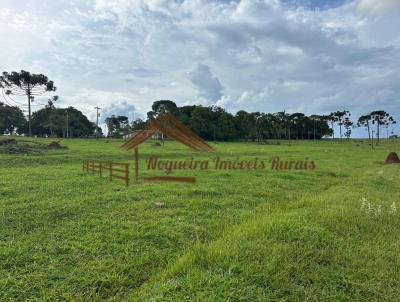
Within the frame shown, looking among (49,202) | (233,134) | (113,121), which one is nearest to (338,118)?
(233,134)

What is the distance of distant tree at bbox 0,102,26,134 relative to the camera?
72.1m

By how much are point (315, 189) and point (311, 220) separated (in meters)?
5.14

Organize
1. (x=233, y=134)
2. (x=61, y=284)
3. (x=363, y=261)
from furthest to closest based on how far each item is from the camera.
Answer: (x=233, y=134) → (x=363, y=261) → (x=61, y=284)

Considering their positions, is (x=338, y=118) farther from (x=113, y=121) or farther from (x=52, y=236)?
(x=52, y=236)

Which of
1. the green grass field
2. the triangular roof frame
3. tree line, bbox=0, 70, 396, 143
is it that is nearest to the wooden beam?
the green grass field

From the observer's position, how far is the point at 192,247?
16.8 ft

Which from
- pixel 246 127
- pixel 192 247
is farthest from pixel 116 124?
pixel 192 247

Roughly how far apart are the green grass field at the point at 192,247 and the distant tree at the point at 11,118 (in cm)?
7475

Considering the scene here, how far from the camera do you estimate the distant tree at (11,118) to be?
7206cm

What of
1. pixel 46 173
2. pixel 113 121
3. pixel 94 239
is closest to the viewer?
pixel 94 239

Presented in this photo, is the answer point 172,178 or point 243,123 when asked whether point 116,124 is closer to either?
point 243,123

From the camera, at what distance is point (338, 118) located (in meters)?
90.3

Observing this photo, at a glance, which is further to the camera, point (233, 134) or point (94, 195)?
point (233, 134)

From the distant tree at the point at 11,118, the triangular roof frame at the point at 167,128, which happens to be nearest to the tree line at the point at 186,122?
the distant tree at the point at 11,118
